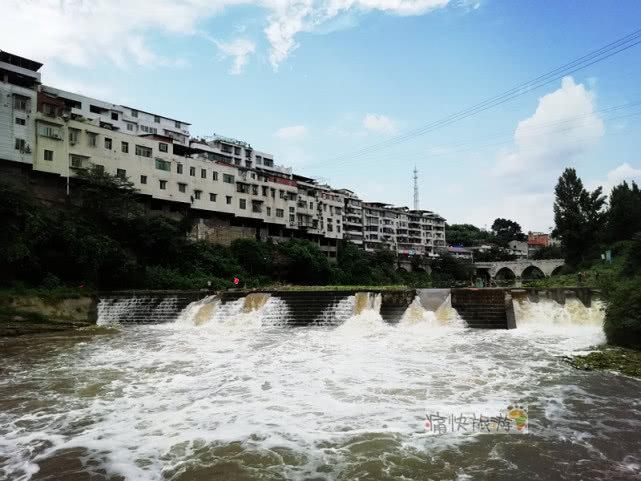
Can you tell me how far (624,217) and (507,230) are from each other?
2621 inches

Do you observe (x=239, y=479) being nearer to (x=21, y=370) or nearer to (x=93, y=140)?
(x=21, y=370)

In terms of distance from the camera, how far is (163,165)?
111 feet

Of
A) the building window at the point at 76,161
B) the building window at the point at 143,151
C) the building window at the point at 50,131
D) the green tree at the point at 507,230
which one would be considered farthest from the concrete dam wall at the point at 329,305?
the green tree at the point at 507,230

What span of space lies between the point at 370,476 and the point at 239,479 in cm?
137

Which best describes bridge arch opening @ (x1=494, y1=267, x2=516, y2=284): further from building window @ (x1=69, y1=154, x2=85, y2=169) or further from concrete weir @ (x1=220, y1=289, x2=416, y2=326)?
building window @ (x1=69, y1=154, x2=85, y2=169)

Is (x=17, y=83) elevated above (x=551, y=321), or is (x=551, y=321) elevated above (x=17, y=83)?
(x=17, y=83)

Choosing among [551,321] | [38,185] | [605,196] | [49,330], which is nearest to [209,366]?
[49,330]

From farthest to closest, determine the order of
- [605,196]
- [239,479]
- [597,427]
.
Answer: [605,196]
[597,427]
[239,479]

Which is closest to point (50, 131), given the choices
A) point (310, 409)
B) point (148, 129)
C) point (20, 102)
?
point (20, 102)

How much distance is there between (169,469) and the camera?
4898mm

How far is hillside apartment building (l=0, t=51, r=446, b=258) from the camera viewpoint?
88.7ft

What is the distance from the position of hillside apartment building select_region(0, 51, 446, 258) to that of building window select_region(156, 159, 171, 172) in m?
0.08

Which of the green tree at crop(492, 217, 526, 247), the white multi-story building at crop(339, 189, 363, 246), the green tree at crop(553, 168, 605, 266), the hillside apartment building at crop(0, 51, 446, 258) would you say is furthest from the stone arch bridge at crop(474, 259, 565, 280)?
the green tree at crop(492, 217, 526, 247)

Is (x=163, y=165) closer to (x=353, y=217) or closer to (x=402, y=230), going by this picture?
(x=353, y=217)
